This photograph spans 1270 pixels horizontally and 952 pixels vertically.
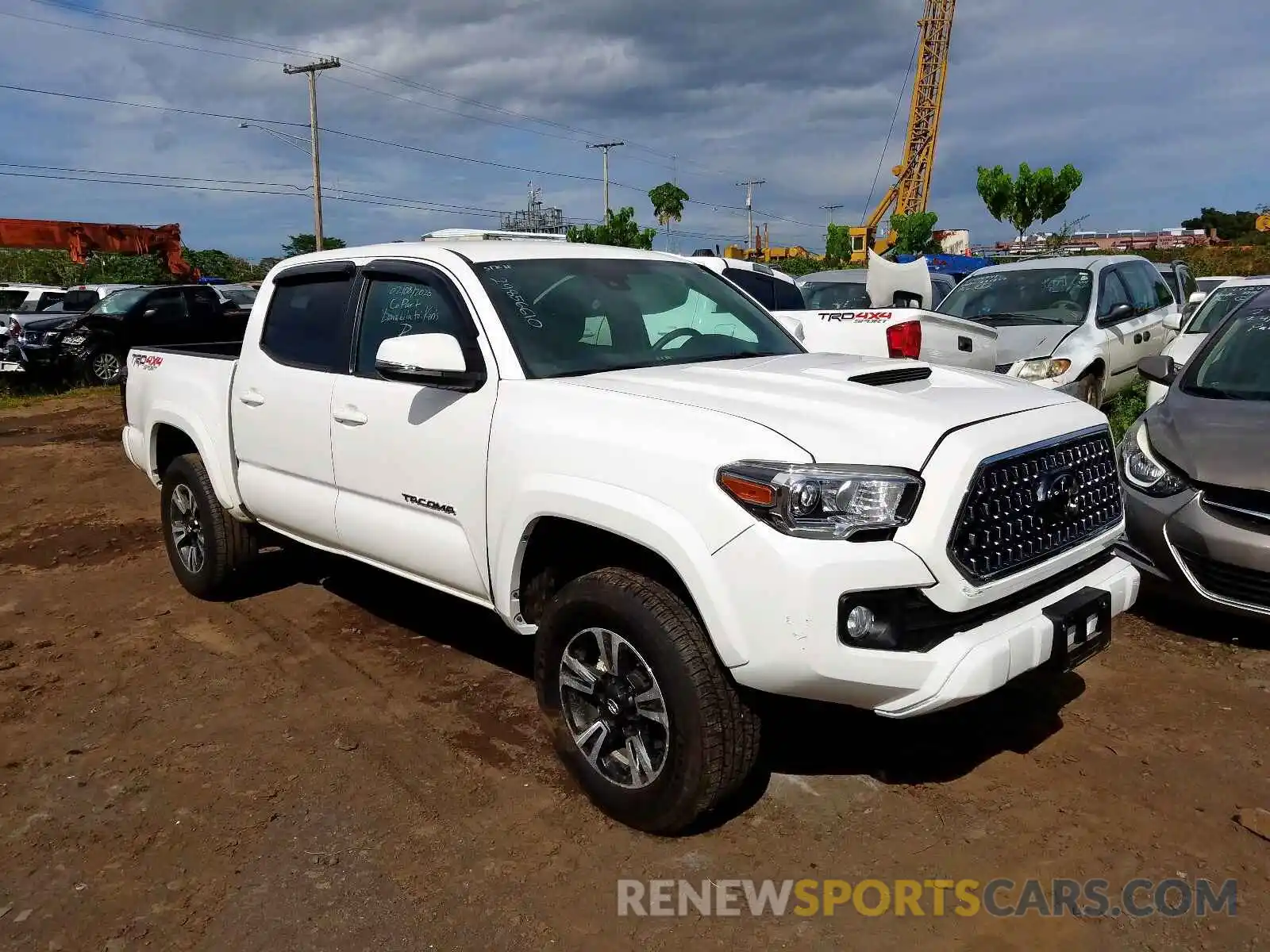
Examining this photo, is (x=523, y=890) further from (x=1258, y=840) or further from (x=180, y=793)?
(x=1258, y=840)

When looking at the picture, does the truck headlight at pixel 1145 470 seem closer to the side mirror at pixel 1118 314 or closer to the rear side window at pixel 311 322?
the rear side window at pixel 311 322

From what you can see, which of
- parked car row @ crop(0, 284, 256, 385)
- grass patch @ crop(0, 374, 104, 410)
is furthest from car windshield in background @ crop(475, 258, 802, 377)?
grass patch @ crop(0, 374, 104, 410)

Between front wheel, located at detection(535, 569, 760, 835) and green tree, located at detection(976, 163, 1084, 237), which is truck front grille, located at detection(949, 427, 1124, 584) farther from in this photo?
green tree, located at detection(976, 163, 1084, 237)

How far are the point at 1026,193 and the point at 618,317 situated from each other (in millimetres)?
39113

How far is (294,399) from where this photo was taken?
4.48m

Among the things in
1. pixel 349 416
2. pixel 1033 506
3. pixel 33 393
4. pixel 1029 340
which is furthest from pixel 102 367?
pixel 1033 506

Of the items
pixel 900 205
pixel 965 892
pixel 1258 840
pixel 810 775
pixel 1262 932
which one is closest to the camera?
pixel 1262 932

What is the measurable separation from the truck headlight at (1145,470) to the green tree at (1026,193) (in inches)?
1450

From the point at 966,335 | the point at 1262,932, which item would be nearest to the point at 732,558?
the point at 1262,932

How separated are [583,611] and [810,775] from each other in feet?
3.49

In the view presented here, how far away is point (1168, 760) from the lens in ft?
11.4

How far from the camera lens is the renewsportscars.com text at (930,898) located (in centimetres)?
271

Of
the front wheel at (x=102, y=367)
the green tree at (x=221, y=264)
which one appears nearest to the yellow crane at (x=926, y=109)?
the green tree at (x=221, y=264)

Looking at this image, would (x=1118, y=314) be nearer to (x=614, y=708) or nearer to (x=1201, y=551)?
(x=1201, y=551)
